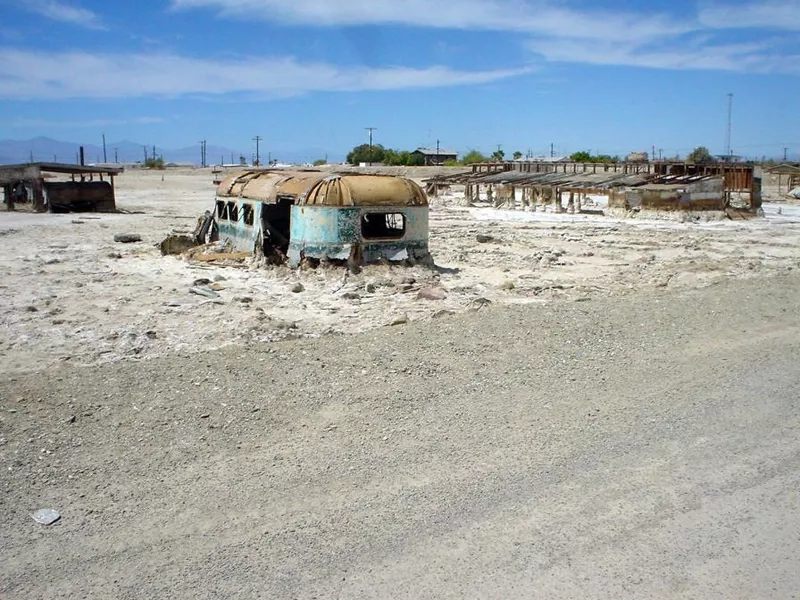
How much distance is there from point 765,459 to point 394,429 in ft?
8.97

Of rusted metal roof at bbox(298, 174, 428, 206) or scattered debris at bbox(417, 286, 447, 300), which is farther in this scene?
rusted metal roof at bbox(298, 174, 428, 206)

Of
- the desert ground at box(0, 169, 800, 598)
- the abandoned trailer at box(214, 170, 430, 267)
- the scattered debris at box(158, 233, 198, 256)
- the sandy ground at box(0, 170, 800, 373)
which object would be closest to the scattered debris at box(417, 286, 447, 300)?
the sandy ground at box(0, 170, 800, 373)

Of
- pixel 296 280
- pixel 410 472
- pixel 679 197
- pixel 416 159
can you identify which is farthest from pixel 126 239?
A: pixel 416 159

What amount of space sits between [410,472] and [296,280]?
9.84m

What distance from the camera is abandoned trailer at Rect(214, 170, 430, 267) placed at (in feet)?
48.9

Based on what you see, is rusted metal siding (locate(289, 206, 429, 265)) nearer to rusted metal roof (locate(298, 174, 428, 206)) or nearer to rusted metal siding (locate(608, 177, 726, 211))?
rusted metal roof (locate(298, 174, 428, 206))

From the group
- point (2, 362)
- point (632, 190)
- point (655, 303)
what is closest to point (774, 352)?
point (655, 303)

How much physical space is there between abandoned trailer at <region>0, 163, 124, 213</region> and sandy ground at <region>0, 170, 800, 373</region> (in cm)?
495

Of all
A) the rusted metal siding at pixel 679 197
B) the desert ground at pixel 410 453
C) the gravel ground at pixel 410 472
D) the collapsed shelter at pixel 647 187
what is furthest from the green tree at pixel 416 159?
the gravel ground at pixel 410 472

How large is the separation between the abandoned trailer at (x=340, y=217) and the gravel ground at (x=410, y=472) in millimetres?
6647

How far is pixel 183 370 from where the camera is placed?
728 centimetres

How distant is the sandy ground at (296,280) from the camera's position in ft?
33.3

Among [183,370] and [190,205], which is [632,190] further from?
[183,370]

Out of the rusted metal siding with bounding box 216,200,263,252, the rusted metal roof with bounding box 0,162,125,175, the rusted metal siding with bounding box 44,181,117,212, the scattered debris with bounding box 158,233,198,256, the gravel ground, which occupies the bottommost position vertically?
the gravel ground
